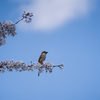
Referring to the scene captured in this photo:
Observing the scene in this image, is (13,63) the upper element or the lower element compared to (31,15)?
lower

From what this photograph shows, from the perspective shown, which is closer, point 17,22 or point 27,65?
point 17,22

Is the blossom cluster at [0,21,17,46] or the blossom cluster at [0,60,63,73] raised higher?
the blossom cluster at [0,21,17,46]

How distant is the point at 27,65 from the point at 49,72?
3.59ft

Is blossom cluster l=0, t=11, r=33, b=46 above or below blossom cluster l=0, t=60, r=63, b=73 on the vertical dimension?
above

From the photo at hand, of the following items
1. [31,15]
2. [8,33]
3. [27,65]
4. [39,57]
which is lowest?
[27,65]

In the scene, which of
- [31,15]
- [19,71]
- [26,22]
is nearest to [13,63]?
[19,71]

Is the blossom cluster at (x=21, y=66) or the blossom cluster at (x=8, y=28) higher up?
the blossom cluster at (x=8, y=28)

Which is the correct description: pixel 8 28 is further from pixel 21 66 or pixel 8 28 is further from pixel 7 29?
pixel 21 66

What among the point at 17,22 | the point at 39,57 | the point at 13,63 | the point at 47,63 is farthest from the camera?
the point at 39,57

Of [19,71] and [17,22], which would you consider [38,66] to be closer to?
[19,71]

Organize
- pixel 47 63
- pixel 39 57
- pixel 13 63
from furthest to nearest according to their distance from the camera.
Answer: pixel 39 57 < pixel 47 63 < pixel 13 63

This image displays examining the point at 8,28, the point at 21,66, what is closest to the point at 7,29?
the point at 8,28

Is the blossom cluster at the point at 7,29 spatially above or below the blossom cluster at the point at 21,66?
above

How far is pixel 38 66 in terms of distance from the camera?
5.52 meters
